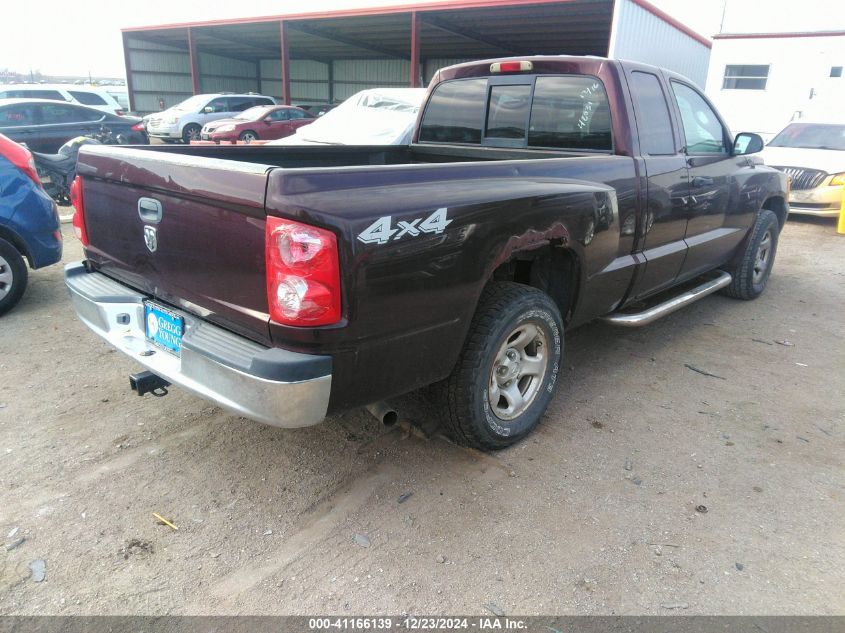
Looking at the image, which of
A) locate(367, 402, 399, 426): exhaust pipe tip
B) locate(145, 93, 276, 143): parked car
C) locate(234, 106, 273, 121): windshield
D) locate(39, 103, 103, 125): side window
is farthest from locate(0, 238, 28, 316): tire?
locate(145, 93, 276, 143): parked car

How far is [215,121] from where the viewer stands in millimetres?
18844

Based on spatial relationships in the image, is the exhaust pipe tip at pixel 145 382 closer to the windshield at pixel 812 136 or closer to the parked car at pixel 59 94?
the windshield at pixel 812 136

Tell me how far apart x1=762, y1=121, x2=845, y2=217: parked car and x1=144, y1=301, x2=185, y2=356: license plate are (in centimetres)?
981

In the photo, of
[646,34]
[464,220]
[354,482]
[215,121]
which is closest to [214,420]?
[354,482]

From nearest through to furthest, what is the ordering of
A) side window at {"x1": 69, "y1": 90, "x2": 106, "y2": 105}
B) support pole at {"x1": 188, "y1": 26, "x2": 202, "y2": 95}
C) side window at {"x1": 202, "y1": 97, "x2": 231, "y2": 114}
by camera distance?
side window at {"x1": 69, "y1": 90, "x2": 106, "y2": 105} < side window at {"x1": 202, "y1": 97, "x2": 231, "y2": 114} < support pole at {"x1": 188, "y1": 26, "x2": 202, "y2": 95}

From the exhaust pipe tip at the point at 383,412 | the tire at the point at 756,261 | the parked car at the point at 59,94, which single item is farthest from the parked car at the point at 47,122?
the tire at the point at 756,261

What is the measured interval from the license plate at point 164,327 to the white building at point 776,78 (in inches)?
669

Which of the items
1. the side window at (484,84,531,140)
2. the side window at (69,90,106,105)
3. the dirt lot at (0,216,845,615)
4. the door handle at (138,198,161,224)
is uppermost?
the side window at (69,90,106,105)

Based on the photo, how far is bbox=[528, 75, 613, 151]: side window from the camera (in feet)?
12.1

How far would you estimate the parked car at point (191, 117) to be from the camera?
62.8 ft

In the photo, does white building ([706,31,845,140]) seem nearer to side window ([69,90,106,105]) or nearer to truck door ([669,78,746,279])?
truck door ([669,78,746,279])

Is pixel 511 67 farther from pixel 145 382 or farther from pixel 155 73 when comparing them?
pixel 155 73

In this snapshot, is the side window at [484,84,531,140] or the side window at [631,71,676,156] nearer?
the side window at [631,71,676,156]

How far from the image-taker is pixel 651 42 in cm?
1561
